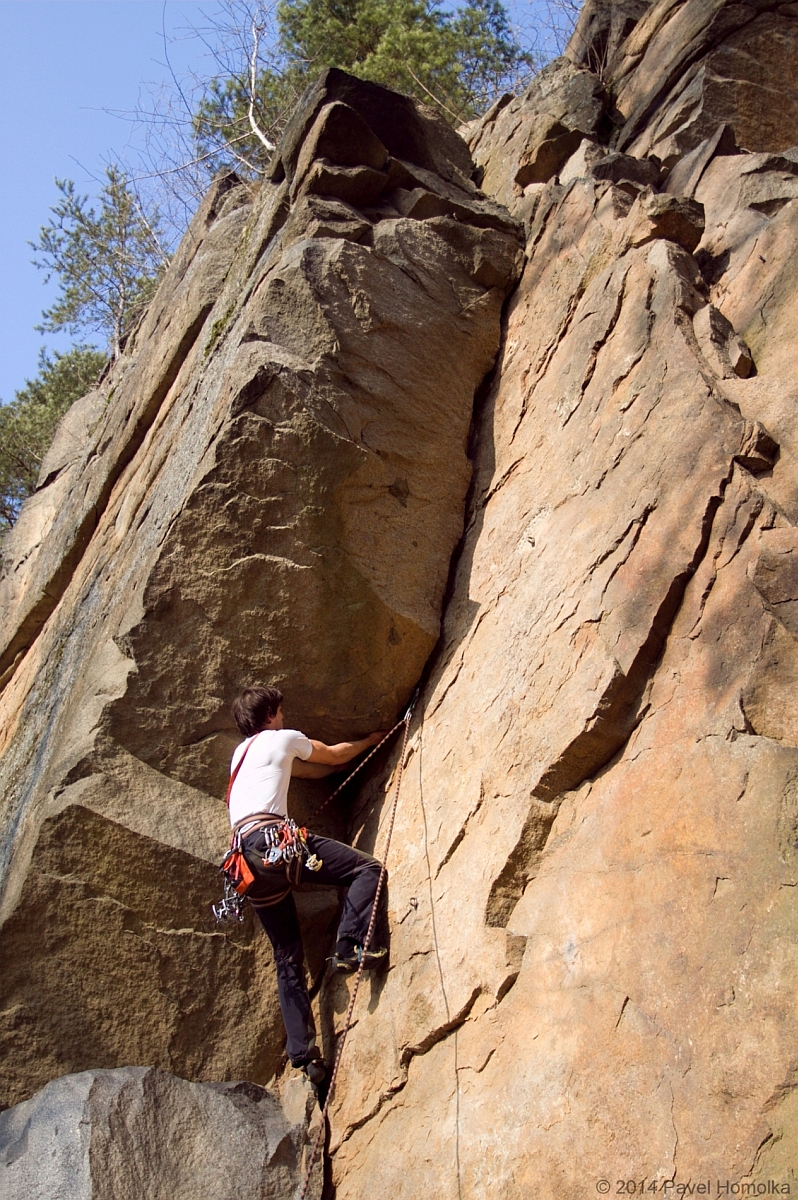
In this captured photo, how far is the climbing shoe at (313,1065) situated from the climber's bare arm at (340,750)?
4.79 feet

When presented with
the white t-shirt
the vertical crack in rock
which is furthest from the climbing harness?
the vertical crack in rock

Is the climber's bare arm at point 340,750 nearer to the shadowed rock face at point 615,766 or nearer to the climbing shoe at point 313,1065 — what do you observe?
the shadowed rock face at point 615,766

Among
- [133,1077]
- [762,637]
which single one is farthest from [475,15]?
[133,1077]

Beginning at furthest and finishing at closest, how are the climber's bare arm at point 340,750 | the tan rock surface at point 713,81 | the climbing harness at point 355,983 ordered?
1. the tan rock surface at point 713,81
2. the climber's bare arm at point 340,750
3. the climbing harness at point 355,983

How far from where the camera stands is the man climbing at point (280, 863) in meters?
4.82

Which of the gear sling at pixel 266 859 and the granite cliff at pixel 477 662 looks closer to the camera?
the granite cliff at pixel 477 662

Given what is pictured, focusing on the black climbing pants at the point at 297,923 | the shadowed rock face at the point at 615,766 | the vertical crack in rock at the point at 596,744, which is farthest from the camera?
the black climbing pants at the point at 297,923

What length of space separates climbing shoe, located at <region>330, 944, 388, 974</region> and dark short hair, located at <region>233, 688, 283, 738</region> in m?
1.23

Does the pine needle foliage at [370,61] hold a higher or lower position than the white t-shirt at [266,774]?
higher

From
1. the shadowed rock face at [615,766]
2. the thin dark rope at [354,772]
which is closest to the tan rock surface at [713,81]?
the shadowed rock face at [615,766]

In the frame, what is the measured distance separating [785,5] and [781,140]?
50.0 inches

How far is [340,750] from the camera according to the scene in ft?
18.0

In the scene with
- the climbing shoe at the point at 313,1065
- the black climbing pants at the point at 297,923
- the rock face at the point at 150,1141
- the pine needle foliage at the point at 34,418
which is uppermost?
the pine needle foliage at the point at 34,418

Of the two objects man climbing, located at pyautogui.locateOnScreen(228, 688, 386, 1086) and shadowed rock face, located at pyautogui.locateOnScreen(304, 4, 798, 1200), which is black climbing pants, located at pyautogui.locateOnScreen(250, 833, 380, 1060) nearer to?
man climbing, located at pyautogui.locateOnScreen(228, 688, 386, 1086)
